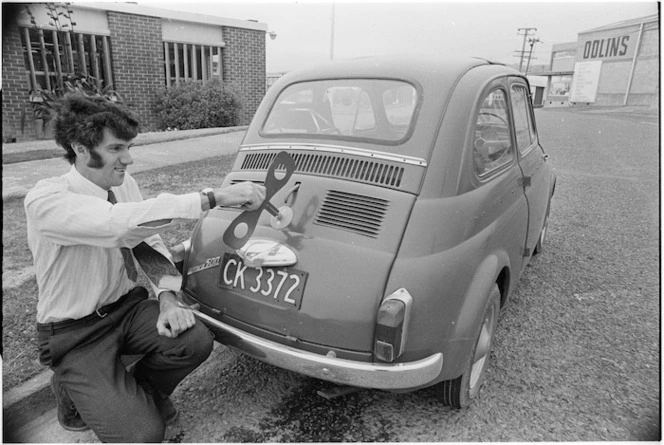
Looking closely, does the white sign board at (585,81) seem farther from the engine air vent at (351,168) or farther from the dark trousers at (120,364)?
the dark trousers at (120,364)

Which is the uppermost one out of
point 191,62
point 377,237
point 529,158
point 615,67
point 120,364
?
point 615,67

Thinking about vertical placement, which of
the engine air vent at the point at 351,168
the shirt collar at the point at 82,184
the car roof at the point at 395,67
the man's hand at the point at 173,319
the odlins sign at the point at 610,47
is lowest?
the man's hand at the point at 173,319

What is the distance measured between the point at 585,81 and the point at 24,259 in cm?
4720

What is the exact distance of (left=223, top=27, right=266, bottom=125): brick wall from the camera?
14.4 m

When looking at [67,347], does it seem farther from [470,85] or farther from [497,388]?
[470,85]

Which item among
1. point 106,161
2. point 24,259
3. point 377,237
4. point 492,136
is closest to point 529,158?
point 492,136

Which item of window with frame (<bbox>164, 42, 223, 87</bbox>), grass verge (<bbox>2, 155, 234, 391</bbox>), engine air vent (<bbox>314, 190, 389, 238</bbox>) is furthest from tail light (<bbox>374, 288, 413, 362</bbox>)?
window with frame (<bbox>164, 42, 223, 87</bbox>)

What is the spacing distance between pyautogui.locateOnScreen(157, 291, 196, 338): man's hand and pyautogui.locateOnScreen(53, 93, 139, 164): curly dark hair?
0.87 metres

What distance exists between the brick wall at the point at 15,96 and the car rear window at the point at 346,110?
9.14 meters

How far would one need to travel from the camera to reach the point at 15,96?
9.96 m

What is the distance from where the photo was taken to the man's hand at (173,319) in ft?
7.44

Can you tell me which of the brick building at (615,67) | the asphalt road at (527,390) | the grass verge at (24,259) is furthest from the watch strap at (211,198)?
the brick building at (615,67)

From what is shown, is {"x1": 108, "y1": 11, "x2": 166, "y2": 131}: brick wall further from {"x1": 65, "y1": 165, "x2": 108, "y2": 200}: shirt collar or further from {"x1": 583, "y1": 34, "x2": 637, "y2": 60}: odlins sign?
{"x1": 583, "y1": 34, "x2": 637, "y2": 60}: odlins sign

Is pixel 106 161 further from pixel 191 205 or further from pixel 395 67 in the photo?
pixel 395 67
